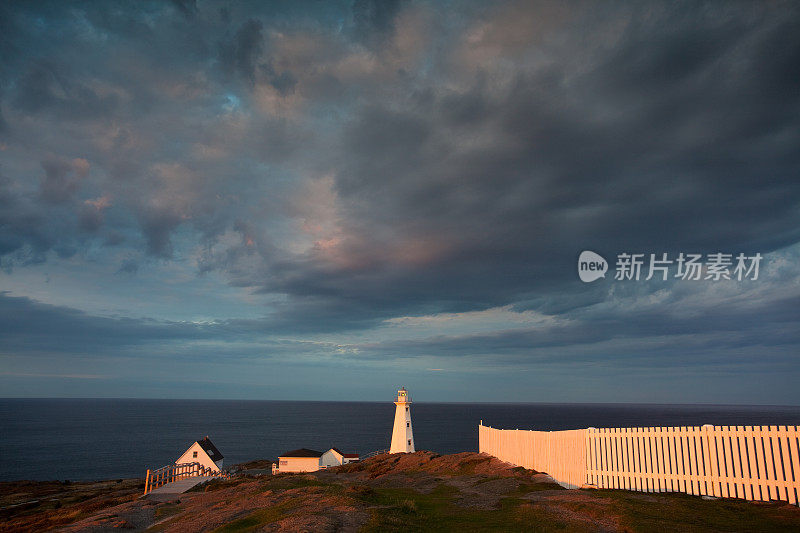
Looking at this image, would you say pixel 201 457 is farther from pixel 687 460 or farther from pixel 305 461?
pixel 687 460

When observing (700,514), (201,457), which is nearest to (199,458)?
(201,457)

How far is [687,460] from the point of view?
13031 millimetres

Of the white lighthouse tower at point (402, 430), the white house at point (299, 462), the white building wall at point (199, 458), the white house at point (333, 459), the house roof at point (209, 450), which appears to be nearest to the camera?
the white building wall at point (199, 458)

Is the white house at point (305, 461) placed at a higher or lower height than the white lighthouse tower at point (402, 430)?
lower

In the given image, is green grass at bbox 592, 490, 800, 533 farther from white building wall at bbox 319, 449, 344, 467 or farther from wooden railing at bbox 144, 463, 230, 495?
white building wall at bbox 319, 449, 344, 467

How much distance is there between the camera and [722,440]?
1242 cm

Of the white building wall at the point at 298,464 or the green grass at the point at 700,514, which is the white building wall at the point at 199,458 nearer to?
the white building wall at the point at 298,464

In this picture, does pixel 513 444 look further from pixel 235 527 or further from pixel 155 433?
pixel 155 433

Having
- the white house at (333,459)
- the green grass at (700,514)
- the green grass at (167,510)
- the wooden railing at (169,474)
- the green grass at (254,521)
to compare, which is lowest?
the white house at (333,459)

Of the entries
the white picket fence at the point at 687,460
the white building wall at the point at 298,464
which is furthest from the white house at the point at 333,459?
the white picket fence at the point at 687,460

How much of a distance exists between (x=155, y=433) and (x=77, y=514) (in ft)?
424

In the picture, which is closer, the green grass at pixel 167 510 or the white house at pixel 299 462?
the green grass at pixel 167 510

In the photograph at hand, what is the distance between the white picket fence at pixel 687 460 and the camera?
453 inches

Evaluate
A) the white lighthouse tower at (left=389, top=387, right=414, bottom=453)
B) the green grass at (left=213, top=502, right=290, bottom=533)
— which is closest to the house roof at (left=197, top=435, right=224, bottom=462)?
the white lighthouse tower at (left=389, top=387, right=414, bottom=453)
